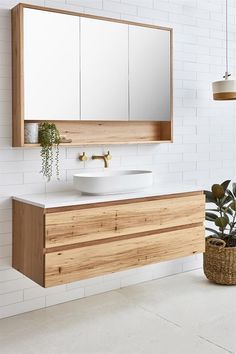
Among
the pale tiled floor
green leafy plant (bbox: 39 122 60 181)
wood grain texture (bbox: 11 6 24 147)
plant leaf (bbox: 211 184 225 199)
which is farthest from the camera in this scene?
plant leaf (bbox: 211 184 225 199)

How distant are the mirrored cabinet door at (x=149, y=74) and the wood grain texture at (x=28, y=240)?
1.22 metres

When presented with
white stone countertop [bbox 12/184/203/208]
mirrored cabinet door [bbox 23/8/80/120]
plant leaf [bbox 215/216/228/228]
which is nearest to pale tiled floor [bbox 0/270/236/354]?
plant leaf [bbox 215/216/228/228]

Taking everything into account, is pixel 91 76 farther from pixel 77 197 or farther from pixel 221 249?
pixel 221 249

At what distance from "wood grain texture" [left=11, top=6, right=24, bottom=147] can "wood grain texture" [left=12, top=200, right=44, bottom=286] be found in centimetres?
48

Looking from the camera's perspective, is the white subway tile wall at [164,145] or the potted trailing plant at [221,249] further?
the potted trailing plant at [221,249]

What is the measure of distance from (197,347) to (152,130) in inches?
75.6

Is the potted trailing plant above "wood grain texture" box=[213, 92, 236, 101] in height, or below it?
below

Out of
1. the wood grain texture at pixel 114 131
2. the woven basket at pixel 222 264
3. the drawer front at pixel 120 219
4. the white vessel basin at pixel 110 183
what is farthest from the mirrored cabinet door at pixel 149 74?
the woven basket at pixel 222 264

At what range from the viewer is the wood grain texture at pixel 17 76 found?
10.5 ft

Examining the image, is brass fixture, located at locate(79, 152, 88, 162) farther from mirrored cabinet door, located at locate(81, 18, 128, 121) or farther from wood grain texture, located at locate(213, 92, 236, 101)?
wood grain texture, located at locate(213, 92, 236, 101)

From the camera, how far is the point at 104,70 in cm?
365

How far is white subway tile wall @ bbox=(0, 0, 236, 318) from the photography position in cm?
336

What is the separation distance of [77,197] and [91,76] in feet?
3.16

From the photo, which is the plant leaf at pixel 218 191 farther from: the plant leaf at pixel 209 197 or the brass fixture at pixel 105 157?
the brass fixture at pixel 105 157
